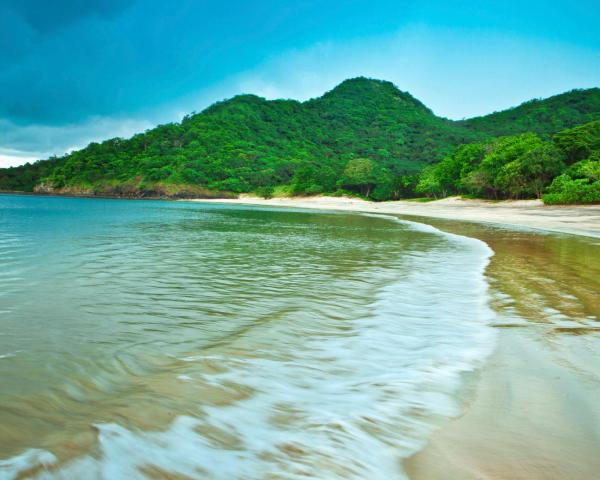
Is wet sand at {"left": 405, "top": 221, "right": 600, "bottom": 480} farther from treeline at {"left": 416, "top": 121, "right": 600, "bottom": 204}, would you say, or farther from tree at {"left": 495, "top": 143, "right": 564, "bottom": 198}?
tree at {"left": 495, "top": 143, "right": 564, "bottom": 198}

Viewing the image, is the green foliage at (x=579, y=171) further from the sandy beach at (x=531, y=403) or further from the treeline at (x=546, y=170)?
the sandy beach at (x=531, y=403)

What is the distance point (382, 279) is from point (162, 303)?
4.24 m

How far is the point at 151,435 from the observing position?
2338mm

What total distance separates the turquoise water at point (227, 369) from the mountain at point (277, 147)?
7951 centimetres

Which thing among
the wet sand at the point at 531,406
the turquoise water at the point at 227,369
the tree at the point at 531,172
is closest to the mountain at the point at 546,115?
the tree at the point at 531,172

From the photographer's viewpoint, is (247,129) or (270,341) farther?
(247,129)

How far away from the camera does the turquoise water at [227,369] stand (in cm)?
218

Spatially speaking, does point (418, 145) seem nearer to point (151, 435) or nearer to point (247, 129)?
point (247, 129)

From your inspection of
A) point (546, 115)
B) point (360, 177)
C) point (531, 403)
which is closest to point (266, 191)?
point (360, 177)

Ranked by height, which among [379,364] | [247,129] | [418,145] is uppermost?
[247,129]

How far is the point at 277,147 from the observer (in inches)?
5586

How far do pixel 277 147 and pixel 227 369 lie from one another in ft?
471

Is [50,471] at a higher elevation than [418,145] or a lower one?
lower

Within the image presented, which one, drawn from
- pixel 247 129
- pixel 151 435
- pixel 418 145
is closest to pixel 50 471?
pixel 151 435
